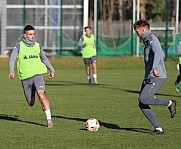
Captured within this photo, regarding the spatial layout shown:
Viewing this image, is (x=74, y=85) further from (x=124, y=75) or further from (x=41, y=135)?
(x=41, y=135)

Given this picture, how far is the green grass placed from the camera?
11.8 m

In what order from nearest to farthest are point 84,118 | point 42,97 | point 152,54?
point 152,54
point 42,97
point 84,118

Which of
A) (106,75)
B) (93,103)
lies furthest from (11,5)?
(93,103)

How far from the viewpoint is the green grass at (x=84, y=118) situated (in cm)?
1179

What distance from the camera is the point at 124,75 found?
33.2 meters

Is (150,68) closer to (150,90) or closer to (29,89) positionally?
(150,90)

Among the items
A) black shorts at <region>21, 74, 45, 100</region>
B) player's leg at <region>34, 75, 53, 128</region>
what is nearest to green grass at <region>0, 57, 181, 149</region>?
player's leg at <region>34, 75, 53, 128</region>

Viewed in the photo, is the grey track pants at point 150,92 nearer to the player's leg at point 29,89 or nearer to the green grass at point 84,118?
the green grass at point 84,118

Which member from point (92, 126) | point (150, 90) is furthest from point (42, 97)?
point (150, 90)

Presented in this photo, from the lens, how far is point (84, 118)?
15.4 meters

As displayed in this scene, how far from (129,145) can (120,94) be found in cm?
1078

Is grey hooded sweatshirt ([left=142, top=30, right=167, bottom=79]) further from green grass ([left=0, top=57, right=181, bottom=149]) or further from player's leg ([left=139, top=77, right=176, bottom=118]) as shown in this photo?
green grass ([left=0, top=57, right=181, bottom=149])

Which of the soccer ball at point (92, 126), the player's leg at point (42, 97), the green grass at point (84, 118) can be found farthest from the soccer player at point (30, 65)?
the soccer ball at point (92, 126)

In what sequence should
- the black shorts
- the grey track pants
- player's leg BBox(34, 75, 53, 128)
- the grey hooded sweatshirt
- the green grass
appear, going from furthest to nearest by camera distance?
the black shorts, player's leg BBox(34, 75, 53, 128), the grey track pants, the grey hooded sweatshirt, the green grass
